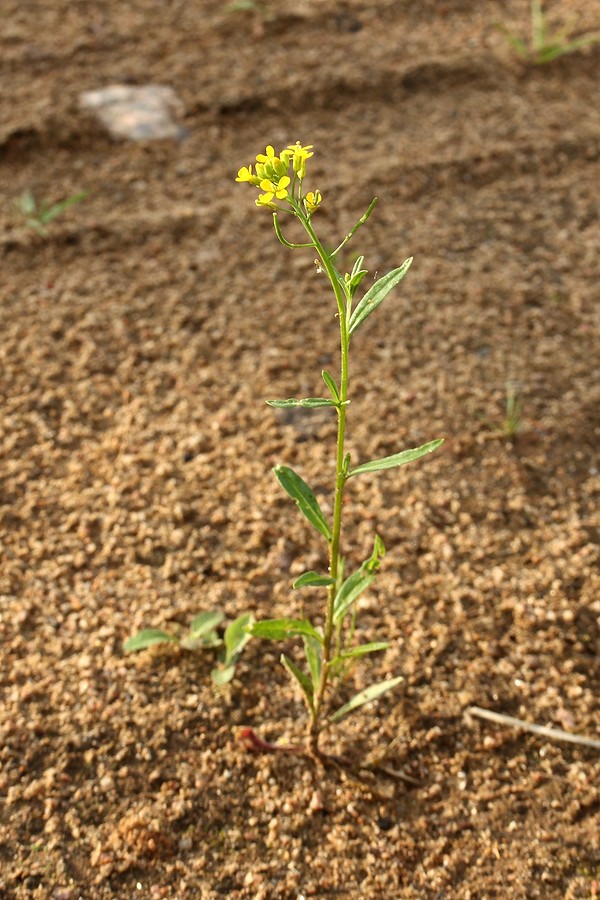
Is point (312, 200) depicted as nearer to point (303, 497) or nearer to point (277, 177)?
point (277, 177)

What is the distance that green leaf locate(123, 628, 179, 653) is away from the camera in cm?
163

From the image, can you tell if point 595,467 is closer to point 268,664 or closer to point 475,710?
point 475,710

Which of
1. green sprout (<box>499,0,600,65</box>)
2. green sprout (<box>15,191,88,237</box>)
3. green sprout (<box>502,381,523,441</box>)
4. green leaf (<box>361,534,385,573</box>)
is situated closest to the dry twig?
green leaf (<box>361,534,385,573</box>)

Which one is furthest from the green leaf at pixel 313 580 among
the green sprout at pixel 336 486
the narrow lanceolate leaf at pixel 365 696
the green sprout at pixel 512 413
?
the green sprout at pixel 512 413

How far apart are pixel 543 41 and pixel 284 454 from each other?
81.2 inches

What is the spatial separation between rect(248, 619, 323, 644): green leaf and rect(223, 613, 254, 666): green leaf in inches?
9.3

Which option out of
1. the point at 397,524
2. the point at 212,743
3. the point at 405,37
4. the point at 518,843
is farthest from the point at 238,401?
the point at 405,37

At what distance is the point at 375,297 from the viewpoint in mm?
1211

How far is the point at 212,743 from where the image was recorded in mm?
1563

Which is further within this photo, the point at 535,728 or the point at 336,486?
the point at 535,728

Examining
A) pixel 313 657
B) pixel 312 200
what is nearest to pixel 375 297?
pixel 312 200

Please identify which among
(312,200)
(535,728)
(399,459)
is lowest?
(535,728)

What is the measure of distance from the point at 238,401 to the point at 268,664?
0.70m

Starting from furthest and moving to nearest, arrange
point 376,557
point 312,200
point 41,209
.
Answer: point 41,209 → point 376,557 → point 312,200
